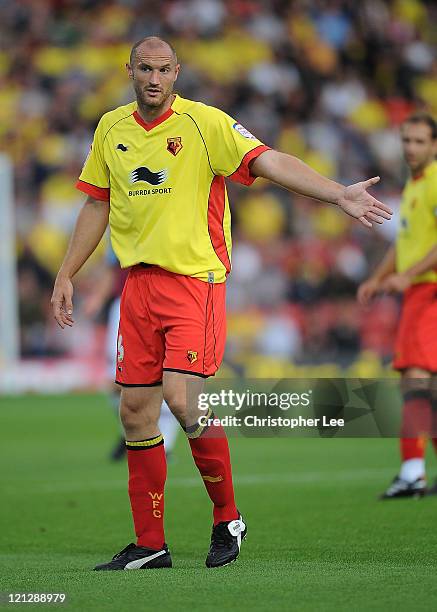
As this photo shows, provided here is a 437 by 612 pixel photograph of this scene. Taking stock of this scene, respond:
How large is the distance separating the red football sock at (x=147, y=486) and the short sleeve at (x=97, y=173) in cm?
118

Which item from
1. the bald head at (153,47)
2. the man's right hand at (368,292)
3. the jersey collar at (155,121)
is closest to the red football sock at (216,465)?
the jersey collar at (155,121)

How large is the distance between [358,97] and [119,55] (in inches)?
171

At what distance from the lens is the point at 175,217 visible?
19.3 ft

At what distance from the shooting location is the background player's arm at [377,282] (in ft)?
29.6

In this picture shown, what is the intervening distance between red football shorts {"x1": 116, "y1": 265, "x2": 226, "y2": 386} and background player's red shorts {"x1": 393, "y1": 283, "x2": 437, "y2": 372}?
10.2 ft

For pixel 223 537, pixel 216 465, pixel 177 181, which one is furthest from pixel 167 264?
pixel 223 537

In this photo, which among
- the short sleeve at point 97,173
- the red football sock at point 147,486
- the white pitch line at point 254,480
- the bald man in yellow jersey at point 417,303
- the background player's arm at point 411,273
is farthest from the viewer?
the white pitch line at point 254,480

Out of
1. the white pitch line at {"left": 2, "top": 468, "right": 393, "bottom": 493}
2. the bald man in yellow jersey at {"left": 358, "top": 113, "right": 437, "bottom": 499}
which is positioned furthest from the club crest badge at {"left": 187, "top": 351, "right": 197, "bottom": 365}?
the white pitch line at {"left": 2, "top": 468, "right": 393, "bottom": 493}

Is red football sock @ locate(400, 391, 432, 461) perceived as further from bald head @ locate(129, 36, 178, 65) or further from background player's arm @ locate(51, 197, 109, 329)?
bald head @ locate(129, 36, 178, 65)

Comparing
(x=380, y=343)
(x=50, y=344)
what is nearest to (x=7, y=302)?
(x=50, y=344)

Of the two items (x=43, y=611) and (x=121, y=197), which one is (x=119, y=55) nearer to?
(x=121, y=197)

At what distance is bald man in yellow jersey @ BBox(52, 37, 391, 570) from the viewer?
5828 millimetres

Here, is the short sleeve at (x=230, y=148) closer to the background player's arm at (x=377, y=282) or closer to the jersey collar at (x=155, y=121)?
the jersey collar at (x=155, y=121)

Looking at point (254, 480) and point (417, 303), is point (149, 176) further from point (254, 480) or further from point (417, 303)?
point (254, 480)
